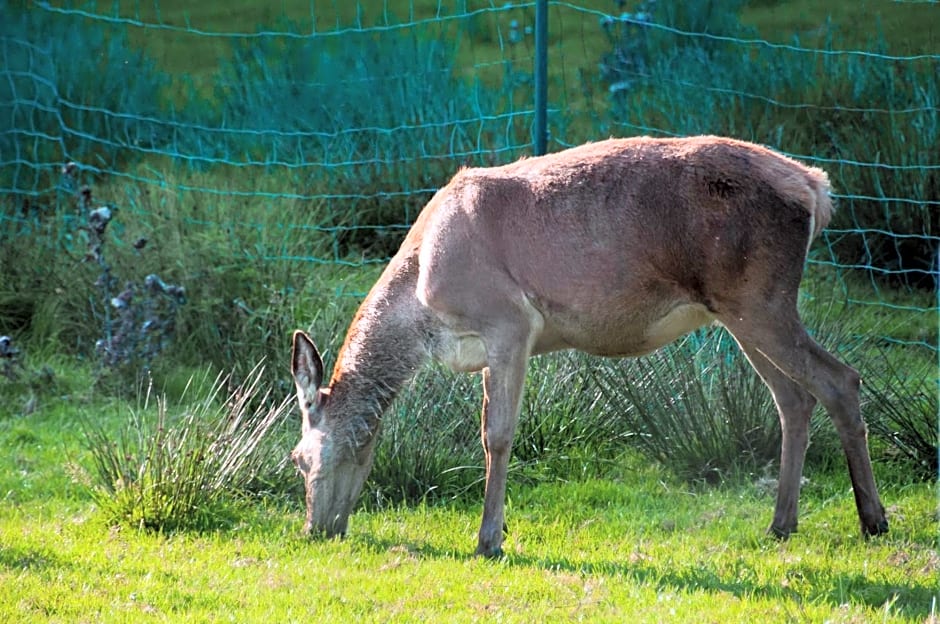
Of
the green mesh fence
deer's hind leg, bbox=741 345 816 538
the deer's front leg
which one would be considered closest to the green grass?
deer's hind leg, bbox=741 345 816 538

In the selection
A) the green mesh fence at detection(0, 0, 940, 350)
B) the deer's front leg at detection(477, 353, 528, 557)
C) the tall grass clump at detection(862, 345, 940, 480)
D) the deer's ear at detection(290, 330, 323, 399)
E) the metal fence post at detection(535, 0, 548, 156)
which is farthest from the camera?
the green mesh fence at detection(0, 0, 940, 350)

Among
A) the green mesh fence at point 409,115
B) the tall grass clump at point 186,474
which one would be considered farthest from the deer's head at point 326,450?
the green mesh fence at point 409,115

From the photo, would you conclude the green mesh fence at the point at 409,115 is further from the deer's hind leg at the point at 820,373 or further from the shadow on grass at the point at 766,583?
the shadow on grass at the point at 766,583

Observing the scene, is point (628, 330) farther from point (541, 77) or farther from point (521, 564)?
point (541, 77)

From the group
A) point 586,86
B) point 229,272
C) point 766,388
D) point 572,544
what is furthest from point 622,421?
point 586,86

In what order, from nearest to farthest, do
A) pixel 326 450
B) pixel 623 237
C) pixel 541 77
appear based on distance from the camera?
pixel 623 237 → pixel 326 450 → pixel 541 77

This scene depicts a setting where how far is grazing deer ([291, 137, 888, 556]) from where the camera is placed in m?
6.29

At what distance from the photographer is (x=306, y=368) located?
6840 millimetres

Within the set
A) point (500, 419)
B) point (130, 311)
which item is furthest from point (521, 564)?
point (130, 311)

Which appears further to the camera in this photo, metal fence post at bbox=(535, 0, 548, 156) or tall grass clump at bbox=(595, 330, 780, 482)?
metal fence post at bbox=(535, 0, 548, 156)

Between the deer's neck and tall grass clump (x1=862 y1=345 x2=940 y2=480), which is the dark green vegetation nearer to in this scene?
tall grass clump (x1=862 y1=345 x2=940 y2=480)

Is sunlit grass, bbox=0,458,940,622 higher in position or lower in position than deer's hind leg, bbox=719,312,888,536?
lower

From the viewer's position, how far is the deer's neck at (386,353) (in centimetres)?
683

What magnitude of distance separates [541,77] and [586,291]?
243 centimetres
